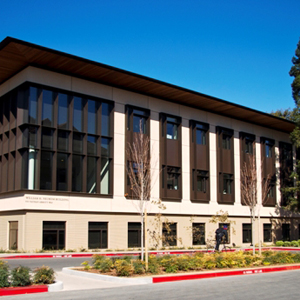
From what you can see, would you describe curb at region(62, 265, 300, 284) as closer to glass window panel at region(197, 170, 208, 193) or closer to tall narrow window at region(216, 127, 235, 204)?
glass window panel at region(197, 170, 208, 193)

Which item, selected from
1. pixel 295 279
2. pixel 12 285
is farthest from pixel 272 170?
pixel 12 285

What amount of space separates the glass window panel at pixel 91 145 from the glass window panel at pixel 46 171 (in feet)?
10.5

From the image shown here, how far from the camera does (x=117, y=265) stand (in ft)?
52.7

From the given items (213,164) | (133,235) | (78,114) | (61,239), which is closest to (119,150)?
(78,114)

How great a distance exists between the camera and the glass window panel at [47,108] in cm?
3011

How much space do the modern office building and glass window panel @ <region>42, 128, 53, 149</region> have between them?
0.22 ft

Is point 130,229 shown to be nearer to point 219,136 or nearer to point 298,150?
point 219,136

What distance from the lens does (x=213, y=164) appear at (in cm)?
4122

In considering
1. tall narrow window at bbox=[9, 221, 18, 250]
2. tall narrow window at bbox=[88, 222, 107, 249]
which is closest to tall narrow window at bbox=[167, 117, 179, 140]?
tall narrow window at bbox=[88, 222, 107, 249]

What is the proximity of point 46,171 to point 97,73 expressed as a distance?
8056 millimetres

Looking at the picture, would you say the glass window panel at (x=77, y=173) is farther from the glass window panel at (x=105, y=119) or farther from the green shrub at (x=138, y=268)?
the green shrub at (x=138, y=268)

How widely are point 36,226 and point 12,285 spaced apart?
16472 millimetres

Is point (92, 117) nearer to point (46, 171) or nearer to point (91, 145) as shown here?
point (91, 145)

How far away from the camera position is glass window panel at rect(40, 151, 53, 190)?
96.9ft
